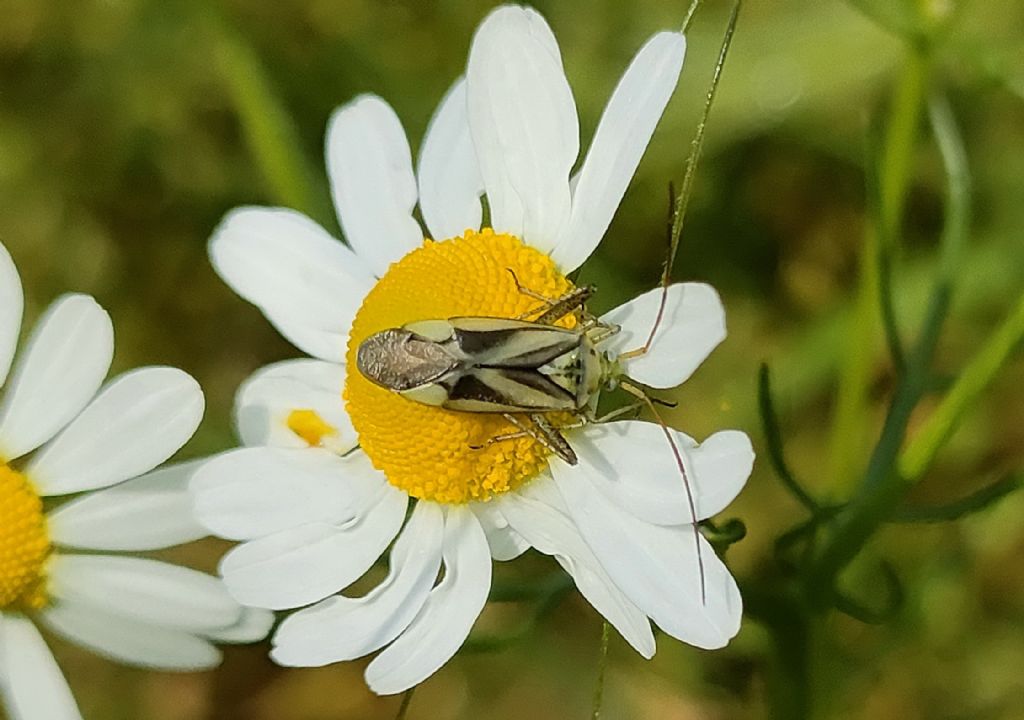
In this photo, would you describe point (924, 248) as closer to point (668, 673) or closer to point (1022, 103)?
point (1022, 103)

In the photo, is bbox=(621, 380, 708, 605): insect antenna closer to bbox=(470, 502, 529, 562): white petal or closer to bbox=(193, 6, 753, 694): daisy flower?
bbox=(193, 6, 753, 694): daisy flower

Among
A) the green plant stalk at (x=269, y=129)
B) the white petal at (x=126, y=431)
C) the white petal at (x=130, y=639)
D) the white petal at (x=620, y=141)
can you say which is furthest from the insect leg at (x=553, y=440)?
the green plant stalk at (x=269, y=129)

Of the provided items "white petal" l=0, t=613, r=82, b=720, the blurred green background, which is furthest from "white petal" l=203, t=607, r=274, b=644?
the blurred green background

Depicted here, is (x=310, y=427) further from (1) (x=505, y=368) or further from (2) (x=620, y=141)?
(2) (x=620, y=141)

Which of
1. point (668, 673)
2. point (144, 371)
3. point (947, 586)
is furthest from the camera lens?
point (947, 586)

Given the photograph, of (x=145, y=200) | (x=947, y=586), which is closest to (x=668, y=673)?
(x=947, y=586)

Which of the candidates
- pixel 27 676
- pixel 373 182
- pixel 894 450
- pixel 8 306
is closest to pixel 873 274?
pixel 894 450
